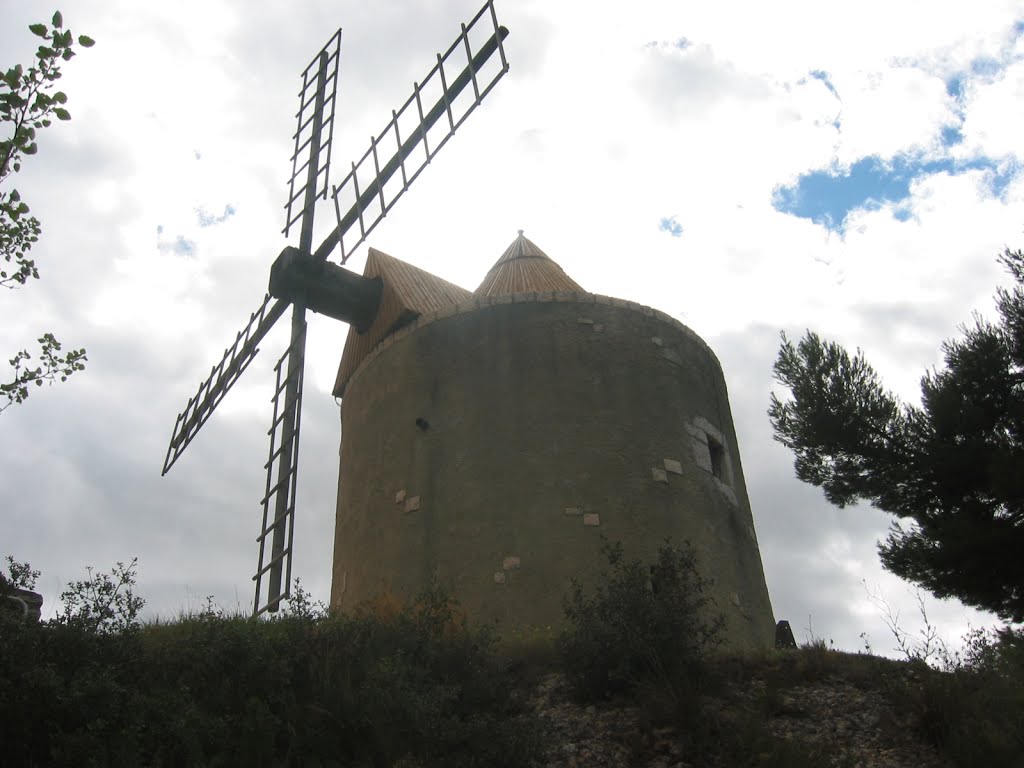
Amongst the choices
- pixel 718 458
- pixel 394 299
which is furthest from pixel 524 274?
pixel 718 458

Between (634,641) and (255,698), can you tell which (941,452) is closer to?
(634,641)

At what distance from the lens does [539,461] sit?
8500 millimetres

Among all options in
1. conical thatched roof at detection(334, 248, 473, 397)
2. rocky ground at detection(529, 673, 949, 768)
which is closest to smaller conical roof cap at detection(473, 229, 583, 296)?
conical thatched roof at detection(334, 248, 473, 397)

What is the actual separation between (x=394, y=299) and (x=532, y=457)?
101 inches

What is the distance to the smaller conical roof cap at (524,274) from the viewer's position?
1081 cm

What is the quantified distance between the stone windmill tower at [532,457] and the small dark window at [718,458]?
0.07ft

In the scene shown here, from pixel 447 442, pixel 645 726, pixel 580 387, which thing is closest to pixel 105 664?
pixel 645 726

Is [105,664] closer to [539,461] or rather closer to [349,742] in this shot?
[349,742]

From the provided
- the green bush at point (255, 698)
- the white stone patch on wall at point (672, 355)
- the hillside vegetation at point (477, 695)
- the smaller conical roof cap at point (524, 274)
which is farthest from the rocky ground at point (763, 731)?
the smaller conical roof cap at point (524, 274)

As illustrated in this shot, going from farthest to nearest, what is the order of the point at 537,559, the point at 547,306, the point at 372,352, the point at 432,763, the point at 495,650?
the point at 372,352 → the point at 547,306 → the point at 537,559 → the point at 495,650 → the point at 432,763

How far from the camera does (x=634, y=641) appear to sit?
20.4ft

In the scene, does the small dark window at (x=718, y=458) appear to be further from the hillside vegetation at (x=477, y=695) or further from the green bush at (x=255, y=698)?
the green bush at (x=255, y=698)

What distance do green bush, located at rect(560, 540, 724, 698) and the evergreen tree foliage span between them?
3.12m

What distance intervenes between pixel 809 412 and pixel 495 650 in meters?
4.65
